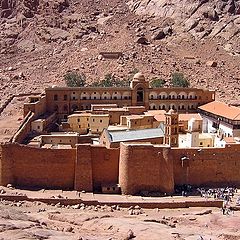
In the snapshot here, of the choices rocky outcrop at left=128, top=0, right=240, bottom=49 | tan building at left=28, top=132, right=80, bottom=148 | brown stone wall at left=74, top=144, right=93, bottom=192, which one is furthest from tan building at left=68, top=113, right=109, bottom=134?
rocky outcrop at left=128, top=0, right=240, bottom=49

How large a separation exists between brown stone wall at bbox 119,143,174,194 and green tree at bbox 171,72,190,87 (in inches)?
948

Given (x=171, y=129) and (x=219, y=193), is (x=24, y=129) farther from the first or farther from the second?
(x=219, y=193)

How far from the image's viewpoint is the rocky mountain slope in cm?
6750

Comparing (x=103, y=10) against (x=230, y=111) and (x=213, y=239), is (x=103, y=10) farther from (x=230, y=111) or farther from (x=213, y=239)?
(x=213, y=239)

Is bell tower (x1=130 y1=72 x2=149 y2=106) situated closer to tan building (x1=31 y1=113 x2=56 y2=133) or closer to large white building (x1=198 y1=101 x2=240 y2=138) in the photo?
large white building (x1=198 y1=101 x2=240 y2=138)

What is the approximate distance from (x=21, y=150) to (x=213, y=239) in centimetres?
1264

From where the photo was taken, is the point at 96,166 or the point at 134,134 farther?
the point at 134,134

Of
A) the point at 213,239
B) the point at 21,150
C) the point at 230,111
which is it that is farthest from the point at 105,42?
the point at 213,239

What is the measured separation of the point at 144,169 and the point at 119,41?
40523 millimetres

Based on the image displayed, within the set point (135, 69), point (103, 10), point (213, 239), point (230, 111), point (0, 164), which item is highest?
point (103, 10)

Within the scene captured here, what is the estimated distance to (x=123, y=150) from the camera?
3550 cm

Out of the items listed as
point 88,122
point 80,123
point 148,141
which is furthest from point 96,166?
point 80,123

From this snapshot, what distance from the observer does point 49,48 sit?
75875 mm

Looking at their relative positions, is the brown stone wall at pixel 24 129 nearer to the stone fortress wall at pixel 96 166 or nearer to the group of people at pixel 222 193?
the stone fortress wall at pixel 96 166
